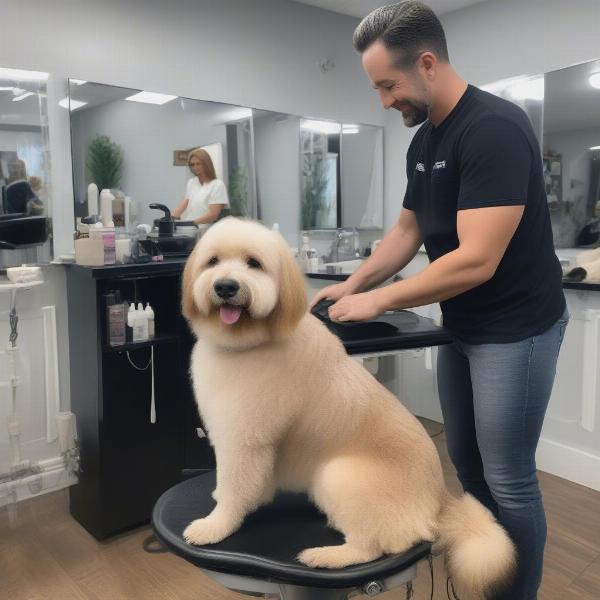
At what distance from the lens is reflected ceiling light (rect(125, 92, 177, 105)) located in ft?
8.39

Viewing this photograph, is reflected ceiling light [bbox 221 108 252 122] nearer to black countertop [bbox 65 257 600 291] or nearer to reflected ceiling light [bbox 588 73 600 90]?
black countertop [bbox 65 257 600 291]

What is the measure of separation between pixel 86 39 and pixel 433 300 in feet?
6.66

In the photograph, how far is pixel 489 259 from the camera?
1.14m

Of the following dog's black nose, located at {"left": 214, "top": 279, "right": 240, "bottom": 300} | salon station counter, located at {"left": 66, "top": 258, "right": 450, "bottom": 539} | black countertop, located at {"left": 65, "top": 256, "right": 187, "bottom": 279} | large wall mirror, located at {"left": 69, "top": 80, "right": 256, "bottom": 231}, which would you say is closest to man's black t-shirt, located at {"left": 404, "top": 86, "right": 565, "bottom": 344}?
dog's black nose, located at {"left": 214, "top": 279, "right": 240, "bottom": 300}

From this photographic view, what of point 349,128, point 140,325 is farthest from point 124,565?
point 349,128

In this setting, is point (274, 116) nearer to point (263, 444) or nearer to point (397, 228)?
point (397, 228)

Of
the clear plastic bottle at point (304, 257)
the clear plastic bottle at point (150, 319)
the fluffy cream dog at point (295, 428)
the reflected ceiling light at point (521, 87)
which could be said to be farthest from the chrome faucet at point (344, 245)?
the fluffy cream dog at point (295, 428)

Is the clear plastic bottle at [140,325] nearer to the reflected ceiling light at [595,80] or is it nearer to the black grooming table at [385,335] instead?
the black grooming table at [385,335]

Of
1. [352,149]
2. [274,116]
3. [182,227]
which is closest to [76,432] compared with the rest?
[182,227]

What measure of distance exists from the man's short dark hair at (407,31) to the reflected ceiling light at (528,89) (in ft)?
6.18

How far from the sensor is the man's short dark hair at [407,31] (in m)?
1.18

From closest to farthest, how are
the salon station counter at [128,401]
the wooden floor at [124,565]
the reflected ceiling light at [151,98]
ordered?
the wooden floor at [124,565] < the salon station counter at [128,401] < the reflected ceiling light at [151,98]

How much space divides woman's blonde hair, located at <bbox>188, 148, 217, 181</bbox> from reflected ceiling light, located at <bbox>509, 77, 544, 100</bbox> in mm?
1570

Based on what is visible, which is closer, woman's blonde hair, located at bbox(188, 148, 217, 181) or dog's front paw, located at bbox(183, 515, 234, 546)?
dog's front paw, located at bbox(183, 515, 234, 546)
